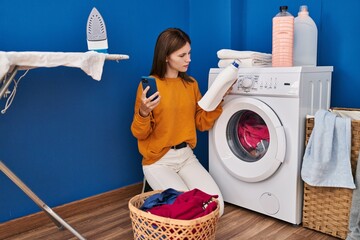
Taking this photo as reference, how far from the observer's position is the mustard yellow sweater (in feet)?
5.65

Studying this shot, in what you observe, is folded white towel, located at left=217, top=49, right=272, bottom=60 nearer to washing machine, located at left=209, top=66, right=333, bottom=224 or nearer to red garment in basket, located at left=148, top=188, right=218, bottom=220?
washing machine, located at left=209, top=66, right=333, bottom=224

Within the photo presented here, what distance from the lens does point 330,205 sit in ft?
5.14

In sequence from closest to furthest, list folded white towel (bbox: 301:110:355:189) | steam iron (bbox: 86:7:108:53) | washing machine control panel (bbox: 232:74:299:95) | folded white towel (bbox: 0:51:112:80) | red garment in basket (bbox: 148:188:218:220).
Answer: folded white towel (bbox: 0:51:112:80)
red garment in basket (bbox: 148:188:218:220)
folded white towel (bbox: 301:110:355:189)
washing machine control panel (bbox: 232:74:299:95)
steam iron (bbox: 86:7:108:53)

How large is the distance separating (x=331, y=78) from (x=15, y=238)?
1.77 m

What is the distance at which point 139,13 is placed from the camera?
6.78ft

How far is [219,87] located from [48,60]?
2.67ft

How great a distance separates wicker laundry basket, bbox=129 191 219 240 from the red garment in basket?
41 mm

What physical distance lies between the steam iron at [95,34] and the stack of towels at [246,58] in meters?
0.63

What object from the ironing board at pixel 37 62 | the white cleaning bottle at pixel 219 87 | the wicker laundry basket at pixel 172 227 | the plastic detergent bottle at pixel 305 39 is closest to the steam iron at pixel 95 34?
the ironing board at pixel 37 62

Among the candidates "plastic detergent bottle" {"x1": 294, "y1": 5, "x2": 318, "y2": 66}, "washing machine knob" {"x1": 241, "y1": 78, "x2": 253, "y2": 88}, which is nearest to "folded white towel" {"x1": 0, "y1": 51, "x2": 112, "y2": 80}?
"washing machine knob" {"x1": 241, "y1": 78, "x2": 253, "y2": 88}

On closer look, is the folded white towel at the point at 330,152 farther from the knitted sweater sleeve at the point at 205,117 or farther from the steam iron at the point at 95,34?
the steam iron at the point at 95,34

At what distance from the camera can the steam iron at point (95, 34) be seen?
1.67 meters

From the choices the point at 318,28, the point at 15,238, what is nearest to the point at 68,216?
the point at 15,238

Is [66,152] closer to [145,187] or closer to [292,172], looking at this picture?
[145,187]
